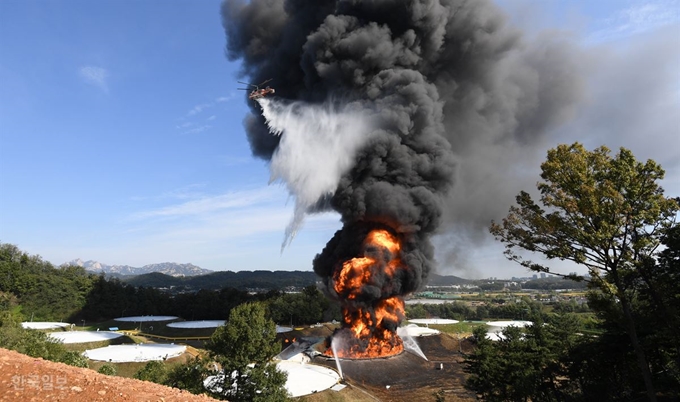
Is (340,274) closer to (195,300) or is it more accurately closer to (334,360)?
(334,360)

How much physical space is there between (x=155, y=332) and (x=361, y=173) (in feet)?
180

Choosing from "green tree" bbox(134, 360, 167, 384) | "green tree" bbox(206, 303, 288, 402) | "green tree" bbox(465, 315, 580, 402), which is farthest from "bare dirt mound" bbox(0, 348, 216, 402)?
"green tree" bbox(465, 315, 580, 402)

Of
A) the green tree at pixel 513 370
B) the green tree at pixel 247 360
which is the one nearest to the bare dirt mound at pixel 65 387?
the green tree at pixel 247 360

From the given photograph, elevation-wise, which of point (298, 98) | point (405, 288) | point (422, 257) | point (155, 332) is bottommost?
point (155, 332)

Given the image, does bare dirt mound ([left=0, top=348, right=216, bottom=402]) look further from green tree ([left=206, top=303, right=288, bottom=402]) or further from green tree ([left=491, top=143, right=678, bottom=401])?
green tree ([left=491, top=143, right=678, bottom=401])

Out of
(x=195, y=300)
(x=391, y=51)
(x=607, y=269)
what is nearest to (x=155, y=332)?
(x=195, y=300)

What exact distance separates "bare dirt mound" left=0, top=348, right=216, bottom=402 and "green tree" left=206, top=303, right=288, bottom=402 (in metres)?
8.27

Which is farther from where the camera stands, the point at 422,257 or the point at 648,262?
the point at 422,257

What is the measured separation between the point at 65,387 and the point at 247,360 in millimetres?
11522

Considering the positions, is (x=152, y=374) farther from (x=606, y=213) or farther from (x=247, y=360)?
(x=606, y=213)

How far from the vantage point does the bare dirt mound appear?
1308 centimetres

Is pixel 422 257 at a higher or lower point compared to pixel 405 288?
higher

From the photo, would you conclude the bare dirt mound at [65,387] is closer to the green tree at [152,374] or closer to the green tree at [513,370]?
the green tree at [152,374]

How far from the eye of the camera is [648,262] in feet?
62.4
